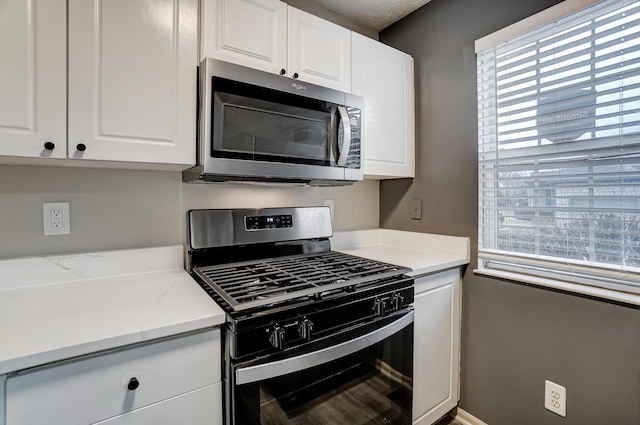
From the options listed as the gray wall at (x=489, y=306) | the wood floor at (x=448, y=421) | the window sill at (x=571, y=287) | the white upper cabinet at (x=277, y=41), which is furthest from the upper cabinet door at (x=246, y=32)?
the wood floor at (x=448, y=421)

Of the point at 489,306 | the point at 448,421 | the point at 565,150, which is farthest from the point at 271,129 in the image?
the point at 448,421

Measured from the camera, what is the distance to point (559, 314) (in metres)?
1.38

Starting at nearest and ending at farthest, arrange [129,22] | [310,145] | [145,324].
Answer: [145,324] → [129,22] → [310,145]

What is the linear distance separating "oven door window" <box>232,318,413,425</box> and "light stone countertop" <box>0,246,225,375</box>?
0.29 m

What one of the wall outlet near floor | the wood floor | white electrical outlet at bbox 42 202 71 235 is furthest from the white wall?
the wood floor

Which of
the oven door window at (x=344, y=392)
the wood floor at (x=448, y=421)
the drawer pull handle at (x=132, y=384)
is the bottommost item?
the wood floor at (x=448, y=421)

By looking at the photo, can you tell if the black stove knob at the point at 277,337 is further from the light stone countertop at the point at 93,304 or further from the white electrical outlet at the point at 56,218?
the white electrical outlet at the point at 56,218

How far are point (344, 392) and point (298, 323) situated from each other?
1.23 ft

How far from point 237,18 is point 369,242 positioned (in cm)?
152

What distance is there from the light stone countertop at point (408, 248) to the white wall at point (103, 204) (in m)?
0.66

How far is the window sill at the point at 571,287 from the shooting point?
1.19 m

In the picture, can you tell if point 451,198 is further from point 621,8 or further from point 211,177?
point 211,177

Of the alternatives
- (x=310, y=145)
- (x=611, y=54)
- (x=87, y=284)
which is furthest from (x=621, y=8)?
(x=87, y=284)

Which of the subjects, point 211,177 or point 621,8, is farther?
point 211,177
